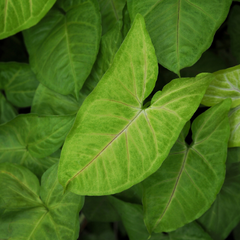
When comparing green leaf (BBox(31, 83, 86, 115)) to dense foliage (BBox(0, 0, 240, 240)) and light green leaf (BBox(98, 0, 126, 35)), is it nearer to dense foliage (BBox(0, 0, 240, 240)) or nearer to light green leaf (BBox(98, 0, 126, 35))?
dense foliage (BBox(0, 0, 240, 240))

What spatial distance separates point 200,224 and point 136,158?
0.46m

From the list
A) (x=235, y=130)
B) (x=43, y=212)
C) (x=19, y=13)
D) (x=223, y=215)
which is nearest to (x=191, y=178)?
(x=235, y=130)

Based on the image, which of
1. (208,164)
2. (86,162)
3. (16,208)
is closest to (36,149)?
(16,208)

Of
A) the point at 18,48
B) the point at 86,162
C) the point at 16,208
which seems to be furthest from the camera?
the point at 18,48

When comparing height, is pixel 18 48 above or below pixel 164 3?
below

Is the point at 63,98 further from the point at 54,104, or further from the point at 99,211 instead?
the point at 99,211

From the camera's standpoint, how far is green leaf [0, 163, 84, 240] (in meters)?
0.67

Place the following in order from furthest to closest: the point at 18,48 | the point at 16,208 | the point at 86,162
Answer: the point at 18,48 < the point at 16,208 < the point at 86,162

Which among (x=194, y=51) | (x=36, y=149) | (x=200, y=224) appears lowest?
(x=200, y=224)

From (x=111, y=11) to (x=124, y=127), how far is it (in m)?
0.41

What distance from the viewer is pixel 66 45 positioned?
69 centimetres

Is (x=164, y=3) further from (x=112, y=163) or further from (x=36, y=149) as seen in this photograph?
(x=36, y=149)

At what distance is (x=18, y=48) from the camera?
1097 mm

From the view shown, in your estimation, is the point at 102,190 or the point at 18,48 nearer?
the point at 102,190
